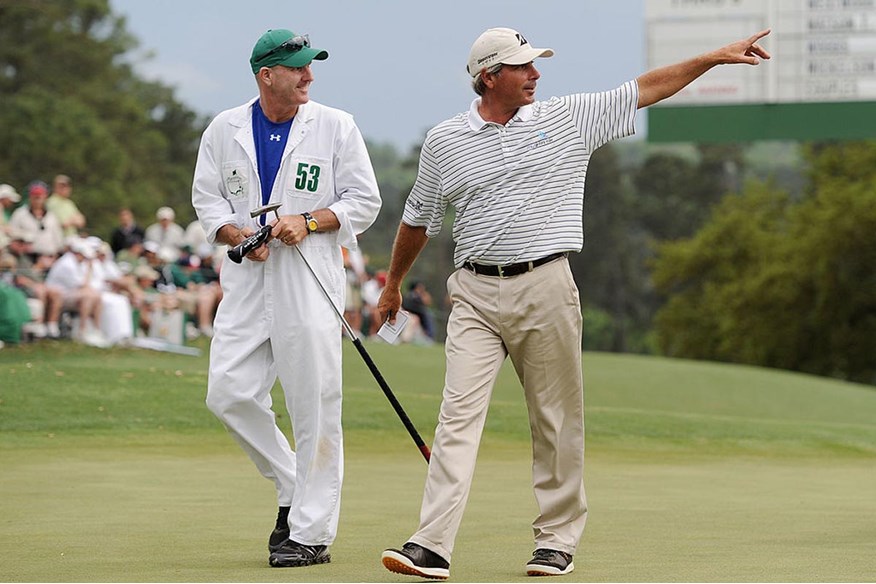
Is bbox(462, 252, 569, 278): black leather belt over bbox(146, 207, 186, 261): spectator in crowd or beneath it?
beneath

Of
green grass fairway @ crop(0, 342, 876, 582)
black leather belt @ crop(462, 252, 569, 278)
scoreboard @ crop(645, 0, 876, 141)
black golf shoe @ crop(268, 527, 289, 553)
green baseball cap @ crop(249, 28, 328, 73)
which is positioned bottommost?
green grass fairway @ crop(0, 342, 876, 582)

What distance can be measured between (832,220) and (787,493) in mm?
41486

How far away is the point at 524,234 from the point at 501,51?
67cm

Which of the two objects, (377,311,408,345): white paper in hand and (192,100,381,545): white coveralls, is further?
(377,311,408,345): white paper in hand

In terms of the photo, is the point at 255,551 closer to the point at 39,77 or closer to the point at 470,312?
the point at 470,312

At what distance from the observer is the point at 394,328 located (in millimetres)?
6691

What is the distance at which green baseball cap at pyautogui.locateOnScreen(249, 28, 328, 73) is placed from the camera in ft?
21.1

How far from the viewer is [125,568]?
6.06 metres

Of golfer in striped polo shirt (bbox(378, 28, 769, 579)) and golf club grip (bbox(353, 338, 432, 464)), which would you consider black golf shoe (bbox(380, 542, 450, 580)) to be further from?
golf club grip (bbox(353, 338, 432, 464))

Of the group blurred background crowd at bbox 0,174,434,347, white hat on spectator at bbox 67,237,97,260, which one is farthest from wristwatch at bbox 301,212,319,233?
white hat on spectator at bbox 67,237,97,260

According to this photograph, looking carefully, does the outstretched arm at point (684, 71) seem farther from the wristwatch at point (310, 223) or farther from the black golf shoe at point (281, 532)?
the black golf shoe at point (281, 532)

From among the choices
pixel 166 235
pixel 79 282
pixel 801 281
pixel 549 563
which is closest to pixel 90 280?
pixel 79 282

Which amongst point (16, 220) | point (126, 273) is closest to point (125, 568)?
point (16, 220)

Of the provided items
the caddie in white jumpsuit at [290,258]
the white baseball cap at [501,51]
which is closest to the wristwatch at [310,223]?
the caddie in white jumpsuit at [290,258]
